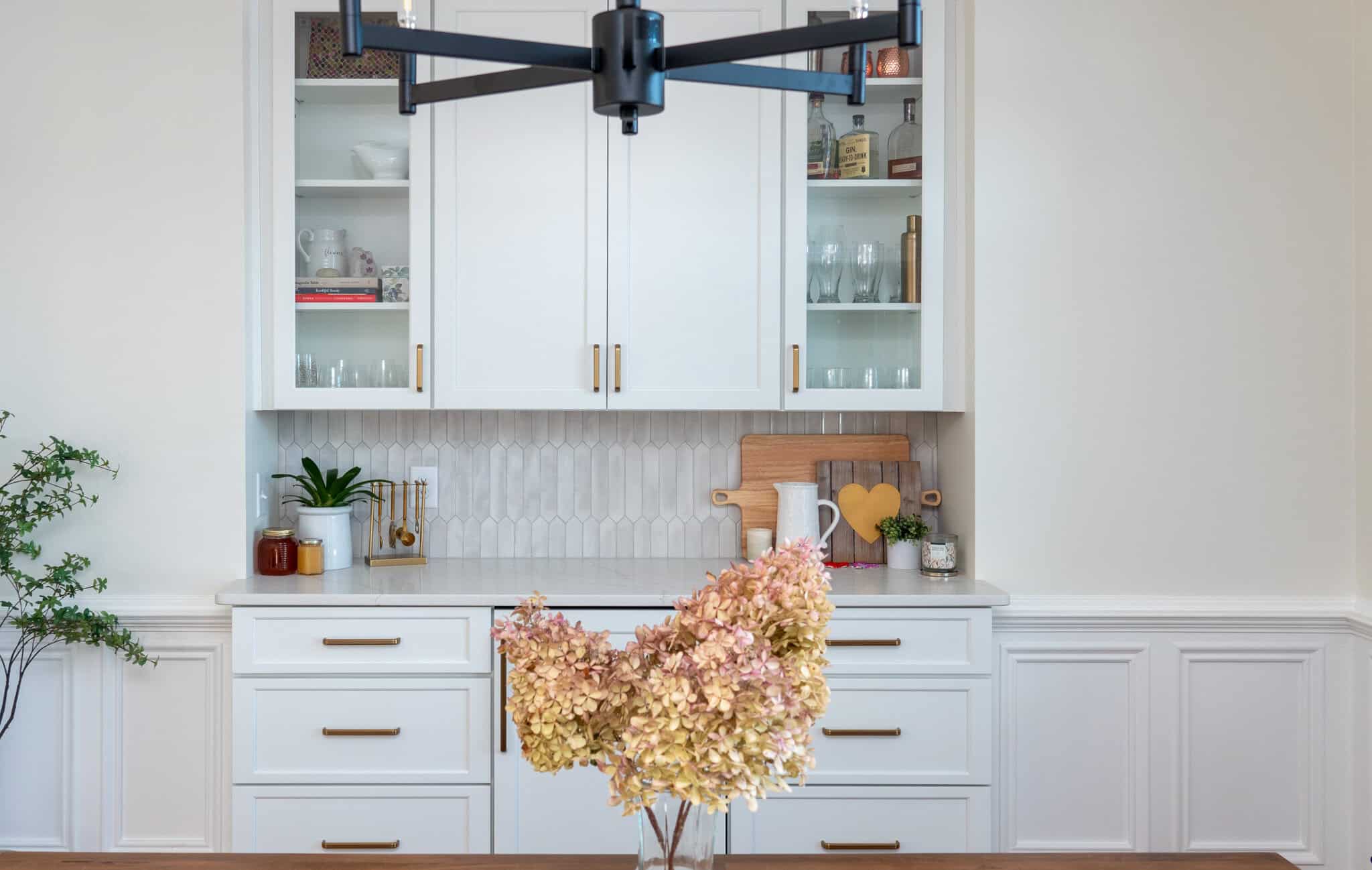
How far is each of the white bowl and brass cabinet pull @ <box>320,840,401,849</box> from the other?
1.64 metres

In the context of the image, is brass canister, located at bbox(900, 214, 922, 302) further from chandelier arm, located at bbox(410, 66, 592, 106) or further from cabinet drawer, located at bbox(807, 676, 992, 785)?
chandelier arm, located at bbox(410, 66, 592, 106)

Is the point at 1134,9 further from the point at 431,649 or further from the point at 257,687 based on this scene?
the point at 257,687

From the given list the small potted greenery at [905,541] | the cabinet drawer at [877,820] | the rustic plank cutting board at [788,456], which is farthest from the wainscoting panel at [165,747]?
the small potted greenery at [905,541]

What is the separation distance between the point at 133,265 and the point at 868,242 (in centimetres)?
185

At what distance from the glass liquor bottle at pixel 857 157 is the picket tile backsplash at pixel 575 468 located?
69 cm

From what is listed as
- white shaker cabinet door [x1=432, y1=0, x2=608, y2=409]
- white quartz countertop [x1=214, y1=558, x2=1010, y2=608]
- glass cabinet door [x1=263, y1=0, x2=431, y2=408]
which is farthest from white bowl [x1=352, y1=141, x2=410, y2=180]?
white quartz countertop [x1=214, y1=558, x2=1010, y2=608]

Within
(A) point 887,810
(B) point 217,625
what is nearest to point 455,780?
(B) point 217,625

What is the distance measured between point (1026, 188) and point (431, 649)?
182 cm

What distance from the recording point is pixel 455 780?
91.4 inches

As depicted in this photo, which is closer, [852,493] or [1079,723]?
[1079,723]

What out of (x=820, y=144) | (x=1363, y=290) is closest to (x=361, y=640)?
(x=820, y=144)

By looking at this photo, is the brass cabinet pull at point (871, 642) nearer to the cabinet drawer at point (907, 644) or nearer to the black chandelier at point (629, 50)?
the cabinet drawer at point (907, 644)

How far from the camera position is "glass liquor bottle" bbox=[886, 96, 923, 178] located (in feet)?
8.56

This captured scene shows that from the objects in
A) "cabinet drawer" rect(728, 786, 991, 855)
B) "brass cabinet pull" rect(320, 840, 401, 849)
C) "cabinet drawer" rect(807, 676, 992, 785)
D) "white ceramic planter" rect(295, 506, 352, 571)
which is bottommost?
"brass cabinet pull" rect(320, 840, 401, 849)
